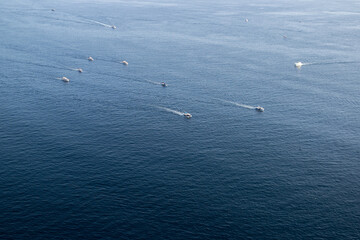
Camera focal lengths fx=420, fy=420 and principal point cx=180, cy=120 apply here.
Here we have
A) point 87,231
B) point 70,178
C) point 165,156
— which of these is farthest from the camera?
point 165,156

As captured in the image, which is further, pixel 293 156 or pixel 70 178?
pixel 293 156

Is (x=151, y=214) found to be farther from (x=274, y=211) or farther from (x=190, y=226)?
(x=274, y=211)

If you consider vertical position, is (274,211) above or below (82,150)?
below

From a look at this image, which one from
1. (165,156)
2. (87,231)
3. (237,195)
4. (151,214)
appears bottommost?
(87,231)

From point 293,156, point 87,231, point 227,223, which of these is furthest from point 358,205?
point 87,231

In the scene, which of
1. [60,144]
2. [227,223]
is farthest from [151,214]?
[60,144]

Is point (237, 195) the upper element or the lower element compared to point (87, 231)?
upper

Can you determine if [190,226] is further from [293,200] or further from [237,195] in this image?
[293,200]

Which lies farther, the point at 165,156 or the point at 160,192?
the point at 165,156

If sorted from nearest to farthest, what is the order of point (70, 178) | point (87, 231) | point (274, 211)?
point (87, 231) < point (274, 211) < point (70, 178)
